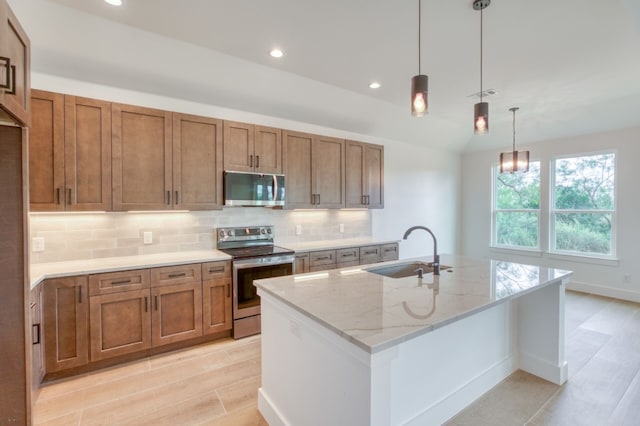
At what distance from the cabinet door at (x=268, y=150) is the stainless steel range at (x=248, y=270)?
2.84ft

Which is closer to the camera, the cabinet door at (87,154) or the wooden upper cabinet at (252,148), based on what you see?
the cabinet door at (87,154)

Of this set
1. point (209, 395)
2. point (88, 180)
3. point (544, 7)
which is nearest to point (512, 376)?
point (209, 395)

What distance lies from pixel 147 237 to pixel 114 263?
20.2 inches

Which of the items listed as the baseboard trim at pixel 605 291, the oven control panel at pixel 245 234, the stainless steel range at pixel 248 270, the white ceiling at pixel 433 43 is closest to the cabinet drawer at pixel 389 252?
the stainless steel range at pixel 248 270

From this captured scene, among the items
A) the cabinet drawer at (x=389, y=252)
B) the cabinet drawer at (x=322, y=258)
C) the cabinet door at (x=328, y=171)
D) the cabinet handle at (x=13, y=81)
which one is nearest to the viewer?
the cabinet handle at (x=13, y=81)

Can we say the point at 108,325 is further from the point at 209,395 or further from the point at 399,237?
the point at 399,237

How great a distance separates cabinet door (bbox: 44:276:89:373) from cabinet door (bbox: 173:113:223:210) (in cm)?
Result: 111

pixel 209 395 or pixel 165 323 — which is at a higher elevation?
pixel 165 323

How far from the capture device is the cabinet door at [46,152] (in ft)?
8.07

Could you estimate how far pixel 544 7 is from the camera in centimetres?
226

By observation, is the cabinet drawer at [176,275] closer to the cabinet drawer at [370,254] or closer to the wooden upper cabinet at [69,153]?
the wooden upper cabinet at [69,153]

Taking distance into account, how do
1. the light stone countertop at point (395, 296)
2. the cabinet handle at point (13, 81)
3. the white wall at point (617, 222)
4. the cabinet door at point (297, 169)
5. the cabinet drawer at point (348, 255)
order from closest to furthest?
1. the light stone countertop at point (395, 296)
2. the cabinet handle at point (13, 81)
3. the cabinet door at point (297, 169)
4. the cabinet drawer at point (348, 255)
5. the white wall at point (617, 222)

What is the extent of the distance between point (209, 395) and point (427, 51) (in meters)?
3.57

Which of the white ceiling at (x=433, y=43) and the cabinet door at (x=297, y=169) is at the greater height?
the white ceiling at (x=433, y=43)
